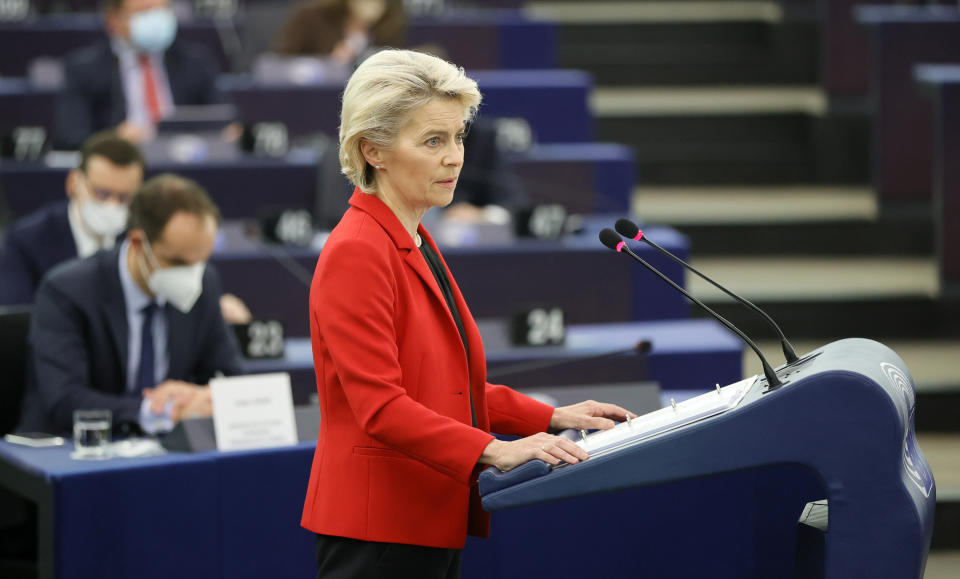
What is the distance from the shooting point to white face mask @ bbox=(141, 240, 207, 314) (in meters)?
2.91

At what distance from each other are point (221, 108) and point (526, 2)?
215cm

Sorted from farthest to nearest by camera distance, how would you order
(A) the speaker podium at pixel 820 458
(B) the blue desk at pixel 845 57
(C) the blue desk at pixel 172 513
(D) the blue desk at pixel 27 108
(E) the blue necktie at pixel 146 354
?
(B) the blue desk at pixel 845 57 → (D) the blue desk at pixel 27 108 → (E) the blue necktie at pixel 146 354 → (C) the blue desk at pixel 172 513 → (A) the speaker podium at pixel 820 458

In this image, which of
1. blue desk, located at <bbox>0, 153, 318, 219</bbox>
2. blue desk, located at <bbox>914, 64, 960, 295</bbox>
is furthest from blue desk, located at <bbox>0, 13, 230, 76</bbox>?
blue desk, located at <bbox>914, 64, 960, 295</bbox>

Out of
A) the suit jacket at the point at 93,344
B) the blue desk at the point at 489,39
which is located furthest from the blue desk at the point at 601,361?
the blue desk at the point at 489,39

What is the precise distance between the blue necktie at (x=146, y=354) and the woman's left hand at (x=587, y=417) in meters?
1.40

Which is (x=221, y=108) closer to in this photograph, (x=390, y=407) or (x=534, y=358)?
(x=534, y=358)

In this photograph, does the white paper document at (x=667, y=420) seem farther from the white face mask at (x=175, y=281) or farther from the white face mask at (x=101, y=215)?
the white face mask at (x=101, y=215)

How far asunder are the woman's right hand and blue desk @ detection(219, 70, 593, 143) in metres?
3.83

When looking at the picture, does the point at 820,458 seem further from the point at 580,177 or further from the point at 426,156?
the point at 580,177

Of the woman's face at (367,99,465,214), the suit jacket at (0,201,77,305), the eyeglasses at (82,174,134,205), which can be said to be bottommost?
the suit jacket at (0,201,77,305)

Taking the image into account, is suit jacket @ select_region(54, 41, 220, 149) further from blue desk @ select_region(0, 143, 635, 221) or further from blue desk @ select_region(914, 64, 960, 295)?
blue desk @ select_region(914, 64, 960, 295)

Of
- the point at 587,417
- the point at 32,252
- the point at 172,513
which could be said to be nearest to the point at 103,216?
the point at 32,252

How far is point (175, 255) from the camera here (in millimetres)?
2898

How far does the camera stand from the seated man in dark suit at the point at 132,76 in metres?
5.36
